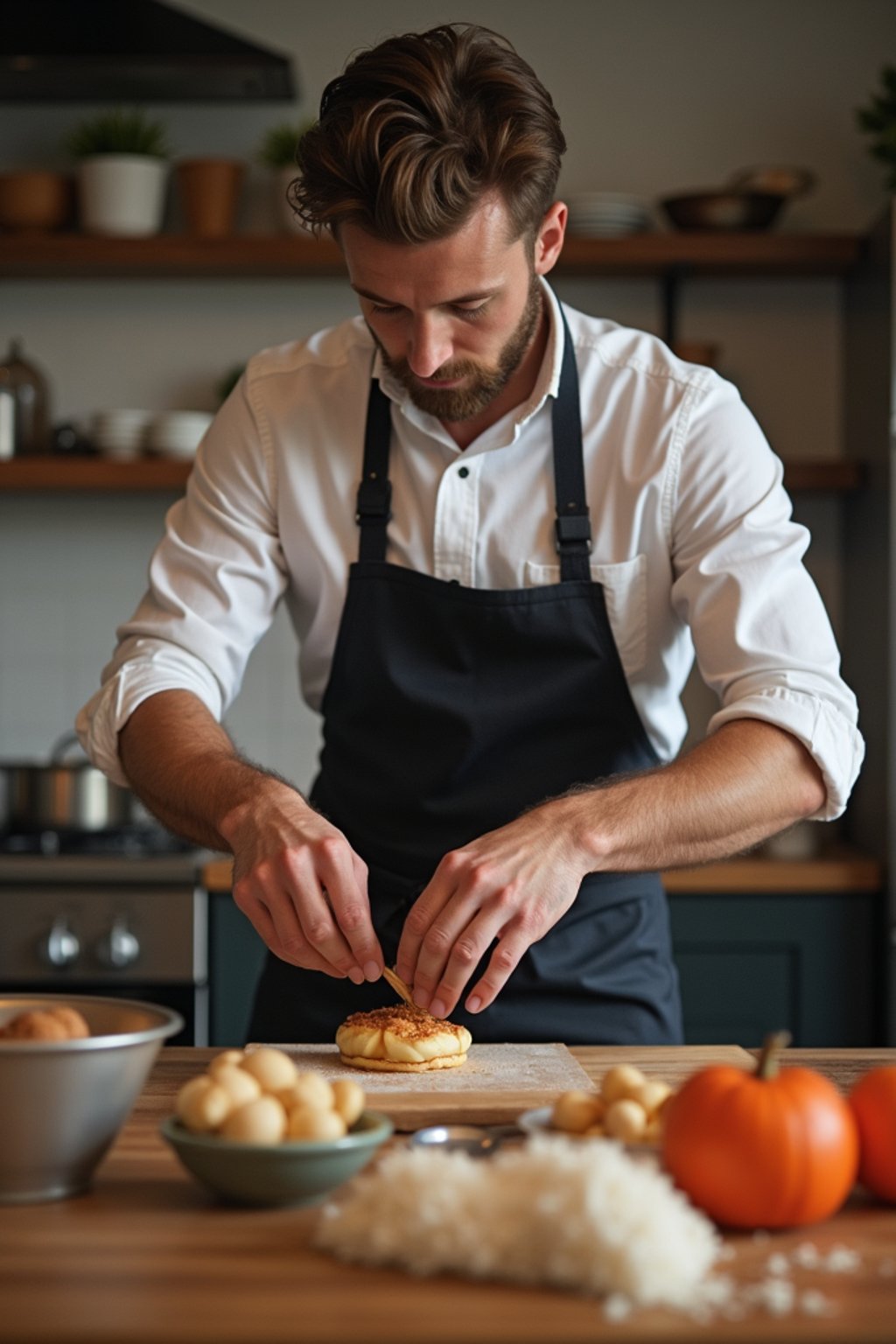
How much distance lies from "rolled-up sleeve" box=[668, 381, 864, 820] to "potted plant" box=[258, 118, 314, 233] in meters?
1.82

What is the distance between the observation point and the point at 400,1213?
86cm

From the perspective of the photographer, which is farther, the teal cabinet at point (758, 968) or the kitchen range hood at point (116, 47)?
the kitchen range hood at point (116, 47)

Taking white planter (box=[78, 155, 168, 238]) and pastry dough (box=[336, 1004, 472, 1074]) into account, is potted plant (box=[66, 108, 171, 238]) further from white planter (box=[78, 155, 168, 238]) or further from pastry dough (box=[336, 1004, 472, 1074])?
pastry dough (box=[336, 1004, 472, 1074])

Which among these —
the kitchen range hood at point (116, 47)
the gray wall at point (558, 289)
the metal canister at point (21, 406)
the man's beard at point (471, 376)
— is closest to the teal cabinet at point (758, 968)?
the gray wall at point (558, 289)

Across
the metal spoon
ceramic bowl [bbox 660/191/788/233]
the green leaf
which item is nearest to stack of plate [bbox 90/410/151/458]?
the green leaf

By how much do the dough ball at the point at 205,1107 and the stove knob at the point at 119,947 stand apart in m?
1.96

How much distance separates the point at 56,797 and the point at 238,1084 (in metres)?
2.26

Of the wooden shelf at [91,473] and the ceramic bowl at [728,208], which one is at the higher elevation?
the ceramic bowl at [728,208]

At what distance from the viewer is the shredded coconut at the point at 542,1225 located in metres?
0.80

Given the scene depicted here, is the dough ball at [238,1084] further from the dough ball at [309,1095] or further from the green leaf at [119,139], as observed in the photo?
the green leaf at [119,139]

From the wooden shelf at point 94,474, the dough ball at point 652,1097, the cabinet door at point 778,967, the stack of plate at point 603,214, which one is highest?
the stack of plate at point 603,214

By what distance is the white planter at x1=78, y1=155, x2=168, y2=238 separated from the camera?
3381 mm

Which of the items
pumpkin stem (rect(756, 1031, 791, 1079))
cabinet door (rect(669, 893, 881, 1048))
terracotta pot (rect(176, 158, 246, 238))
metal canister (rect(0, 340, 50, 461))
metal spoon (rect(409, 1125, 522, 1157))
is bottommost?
cabinet door (rect(669, 893, 881, 1048))

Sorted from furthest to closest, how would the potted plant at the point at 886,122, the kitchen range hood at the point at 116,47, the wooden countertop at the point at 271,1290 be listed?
the potted plant at the point at 886,122 → the kitchen range hood at the point at 116,47 → the wooden countertop at the point at 271,1290
